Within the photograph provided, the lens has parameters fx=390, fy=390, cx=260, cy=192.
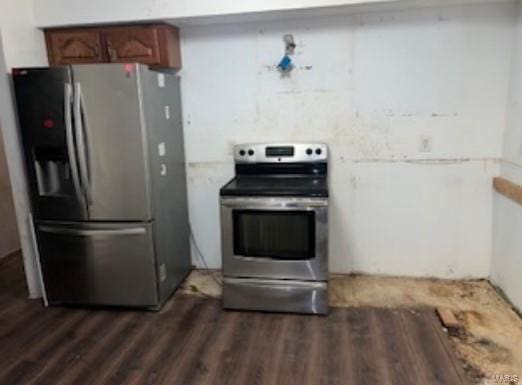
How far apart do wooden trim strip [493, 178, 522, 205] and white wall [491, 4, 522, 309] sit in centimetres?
3

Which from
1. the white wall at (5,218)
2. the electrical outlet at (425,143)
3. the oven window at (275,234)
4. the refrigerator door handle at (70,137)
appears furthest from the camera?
the white wall at (5,218)

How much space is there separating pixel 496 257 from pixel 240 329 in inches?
76.1

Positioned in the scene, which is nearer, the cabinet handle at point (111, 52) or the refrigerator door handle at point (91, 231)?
the refrigerator door handle at point (91, 231)

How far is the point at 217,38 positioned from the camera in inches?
117

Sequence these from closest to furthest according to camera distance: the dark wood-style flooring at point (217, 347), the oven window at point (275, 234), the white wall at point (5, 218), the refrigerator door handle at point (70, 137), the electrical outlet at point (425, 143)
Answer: the dark wood-style flooring at point (217, 347) → the refrigerator door handle at point (70, 137) → the oven window at point (275, 234) → the electrical outlet at point (425, 143) → the white wall at point (5, 218)

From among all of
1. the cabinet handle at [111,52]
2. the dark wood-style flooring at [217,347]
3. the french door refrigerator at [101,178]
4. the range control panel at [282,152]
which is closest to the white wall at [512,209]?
the dark wood-style flooring at [217,347]

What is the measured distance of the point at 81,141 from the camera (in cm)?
244

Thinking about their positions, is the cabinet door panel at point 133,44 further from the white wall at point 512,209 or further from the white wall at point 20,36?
the white wall at point 512,209

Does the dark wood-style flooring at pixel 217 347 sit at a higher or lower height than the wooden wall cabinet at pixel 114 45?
lower

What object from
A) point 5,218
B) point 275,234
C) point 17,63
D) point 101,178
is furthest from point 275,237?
point 5,218

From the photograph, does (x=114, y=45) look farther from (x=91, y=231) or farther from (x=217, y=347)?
(x=217, y=347)

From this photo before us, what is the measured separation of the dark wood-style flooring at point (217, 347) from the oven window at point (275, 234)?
0.44 metres

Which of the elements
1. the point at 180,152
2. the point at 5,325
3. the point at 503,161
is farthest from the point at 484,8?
the point at 5,325

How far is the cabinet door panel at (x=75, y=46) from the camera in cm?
279
